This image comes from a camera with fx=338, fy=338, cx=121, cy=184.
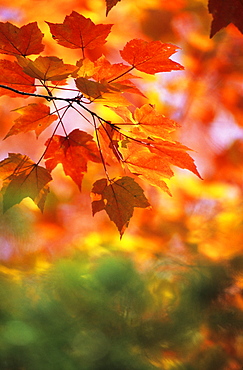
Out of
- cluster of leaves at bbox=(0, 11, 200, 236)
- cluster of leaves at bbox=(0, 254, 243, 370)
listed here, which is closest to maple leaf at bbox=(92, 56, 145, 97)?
cluster of leaves at bbox=(0, 11, 200, 236)

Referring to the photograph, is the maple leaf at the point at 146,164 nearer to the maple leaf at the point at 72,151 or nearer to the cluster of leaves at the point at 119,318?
the maple leaf at the point at 72,151

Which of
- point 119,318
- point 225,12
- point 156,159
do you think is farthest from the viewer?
point 119,318

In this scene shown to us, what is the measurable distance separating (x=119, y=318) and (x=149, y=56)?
4.91 feet

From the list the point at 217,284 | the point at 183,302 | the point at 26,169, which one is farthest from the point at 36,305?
the point at 26,169

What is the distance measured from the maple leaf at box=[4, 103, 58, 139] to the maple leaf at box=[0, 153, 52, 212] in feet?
0.11

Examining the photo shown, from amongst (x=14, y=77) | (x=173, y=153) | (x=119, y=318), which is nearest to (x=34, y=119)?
(x=14, y=77)

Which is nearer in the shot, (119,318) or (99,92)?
(99,92)

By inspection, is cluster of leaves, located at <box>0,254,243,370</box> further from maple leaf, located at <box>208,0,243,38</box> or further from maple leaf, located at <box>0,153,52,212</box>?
maple leaf, located at <box>208,0,243,38</box>

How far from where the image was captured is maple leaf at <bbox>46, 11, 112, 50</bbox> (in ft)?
1.07

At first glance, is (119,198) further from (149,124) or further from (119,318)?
(119,318)

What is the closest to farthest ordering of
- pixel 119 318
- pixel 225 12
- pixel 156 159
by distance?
1. pixel 225 12
2. pixel 156 159
3. pixel 119 318

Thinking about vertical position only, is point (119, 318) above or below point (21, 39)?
below

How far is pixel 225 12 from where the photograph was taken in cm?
27

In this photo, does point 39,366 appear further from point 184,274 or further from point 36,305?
point 184,274
